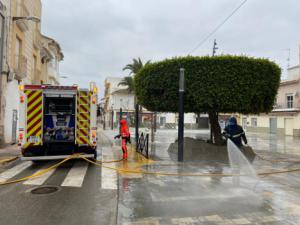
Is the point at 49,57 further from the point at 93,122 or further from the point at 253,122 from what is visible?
the point at 253,122

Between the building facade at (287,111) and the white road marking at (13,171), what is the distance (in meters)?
26.9

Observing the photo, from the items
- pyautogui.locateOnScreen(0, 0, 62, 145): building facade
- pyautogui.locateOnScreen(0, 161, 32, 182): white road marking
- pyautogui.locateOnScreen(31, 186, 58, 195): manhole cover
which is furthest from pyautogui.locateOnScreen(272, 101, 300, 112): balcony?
pyautogui.locateOnScreen(31, 186, 58, 195): manhole cover

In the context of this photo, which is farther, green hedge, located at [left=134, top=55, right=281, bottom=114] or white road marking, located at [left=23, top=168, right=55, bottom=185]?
green hedge, located at [left=134, top=55, right=281, bottom=114]

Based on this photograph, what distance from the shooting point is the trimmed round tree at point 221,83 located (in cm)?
1057

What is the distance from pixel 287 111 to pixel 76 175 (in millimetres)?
29913

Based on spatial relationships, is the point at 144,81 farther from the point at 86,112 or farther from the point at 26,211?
the point at 26,211

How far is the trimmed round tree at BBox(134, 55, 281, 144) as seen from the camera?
34.7ft

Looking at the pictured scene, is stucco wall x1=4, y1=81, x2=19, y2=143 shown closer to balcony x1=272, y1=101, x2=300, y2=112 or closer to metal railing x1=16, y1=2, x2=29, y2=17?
metal railing x1=16, y1=2, x2=29, y2=17

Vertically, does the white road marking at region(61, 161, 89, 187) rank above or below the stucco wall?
below

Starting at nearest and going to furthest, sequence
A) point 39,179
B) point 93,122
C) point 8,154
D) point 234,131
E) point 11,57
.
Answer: point 39,179
point 234,131
point 93,122
point 8,154
point 11,57

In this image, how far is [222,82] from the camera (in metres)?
10.6

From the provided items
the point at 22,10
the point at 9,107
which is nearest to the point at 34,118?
the point at 9,107

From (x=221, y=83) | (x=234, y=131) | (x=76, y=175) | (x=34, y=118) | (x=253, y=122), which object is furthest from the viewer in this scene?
(x=253, y=122)

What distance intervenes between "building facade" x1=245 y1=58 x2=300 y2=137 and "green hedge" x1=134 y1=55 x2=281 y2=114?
779 inches
